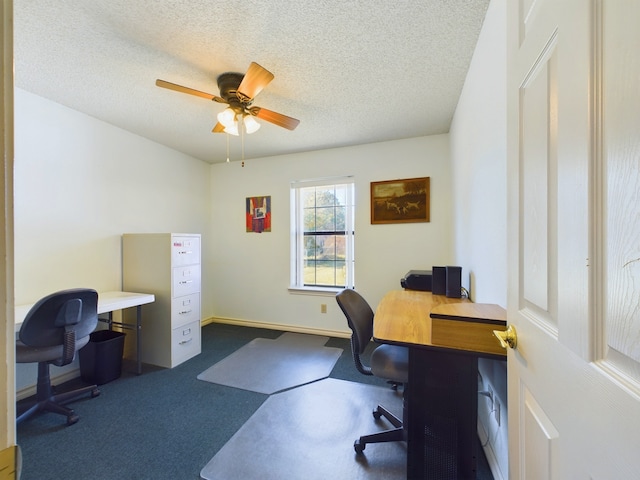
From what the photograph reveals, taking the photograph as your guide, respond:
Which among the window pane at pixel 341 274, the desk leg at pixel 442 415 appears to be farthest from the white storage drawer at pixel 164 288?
the desk leg at pixel 442 415

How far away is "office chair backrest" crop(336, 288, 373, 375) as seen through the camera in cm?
151

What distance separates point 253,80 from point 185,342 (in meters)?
2.51

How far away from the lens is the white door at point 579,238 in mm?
348

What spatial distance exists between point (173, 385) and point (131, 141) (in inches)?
99.9

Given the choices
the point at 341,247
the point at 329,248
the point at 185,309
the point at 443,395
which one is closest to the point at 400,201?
the point at 341,247

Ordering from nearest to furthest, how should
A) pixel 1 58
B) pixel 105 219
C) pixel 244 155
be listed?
pixel 1 58 → pixel 105 219 → pixel 244 155

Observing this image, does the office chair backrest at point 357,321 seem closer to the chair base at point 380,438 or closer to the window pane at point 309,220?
the chair base at point 380,438

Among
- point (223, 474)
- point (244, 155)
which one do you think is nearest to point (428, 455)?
point (223, 474)

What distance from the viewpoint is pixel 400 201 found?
10.1ft

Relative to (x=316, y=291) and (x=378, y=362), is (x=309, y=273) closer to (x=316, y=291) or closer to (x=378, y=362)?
(x=316, y=291)

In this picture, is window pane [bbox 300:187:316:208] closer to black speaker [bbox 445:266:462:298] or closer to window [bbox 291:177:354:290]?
window [bbox 291:177:354:290]

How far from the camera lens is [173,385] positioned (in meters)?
2.19

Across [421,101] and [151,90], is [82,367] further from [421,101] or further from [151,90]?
[421,101]

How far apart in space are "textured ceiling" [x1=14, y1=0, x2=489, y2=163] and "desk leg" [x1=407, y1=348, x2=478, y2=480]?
1718 mm
